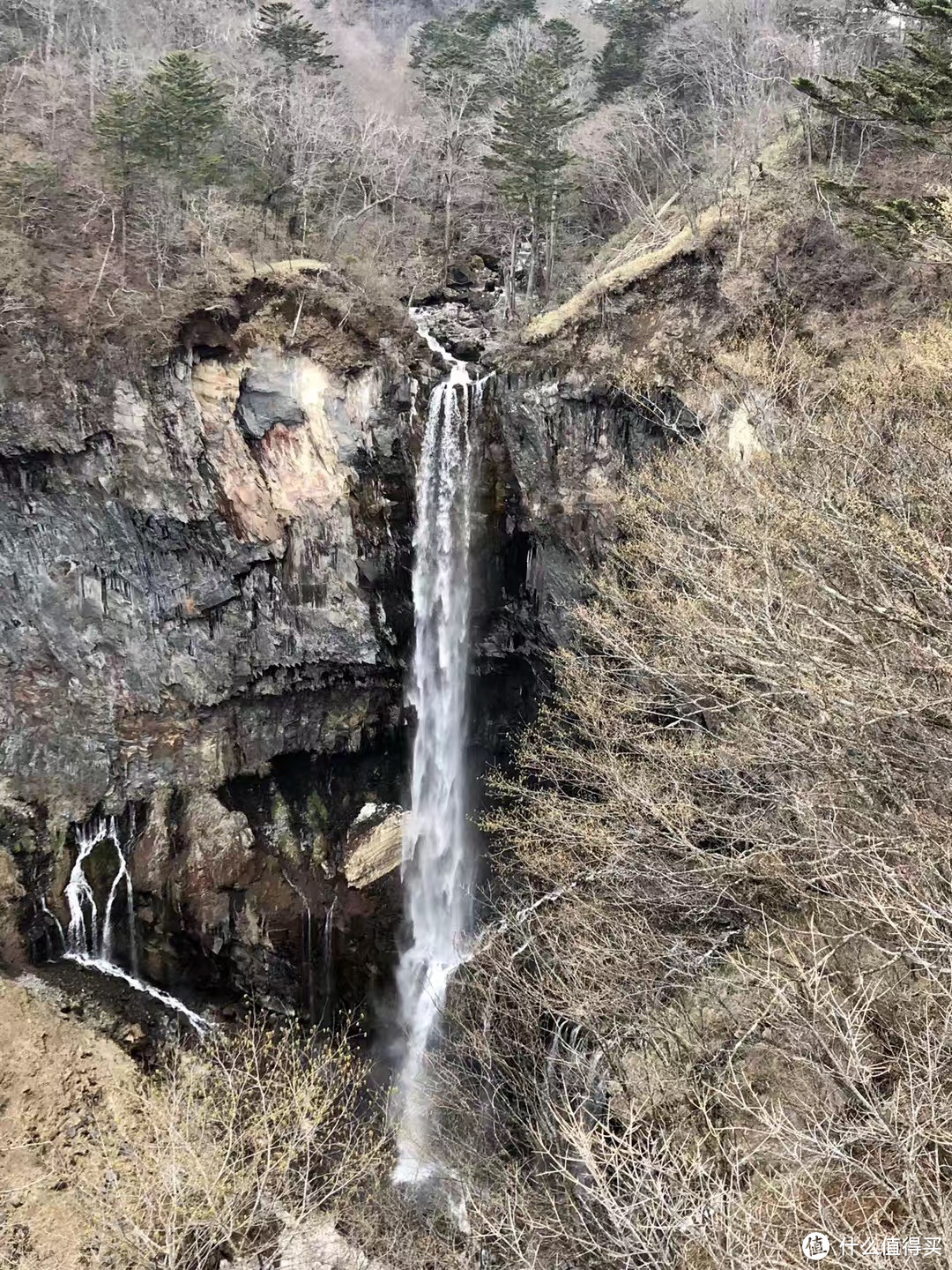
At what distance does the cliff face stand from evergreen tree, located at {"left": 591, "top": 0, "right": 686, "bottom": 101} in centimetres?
2020

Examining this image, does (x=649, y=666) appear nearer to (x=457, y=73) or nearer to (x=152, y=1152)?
(x=152, y=1152)

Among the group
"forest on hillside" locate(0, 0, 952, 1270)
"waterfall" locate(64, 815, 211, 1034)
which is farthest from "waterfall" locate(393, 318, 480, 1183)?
"waterfall" locate(64, 815, 211, 1034)

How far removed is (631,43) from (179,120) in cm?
2272

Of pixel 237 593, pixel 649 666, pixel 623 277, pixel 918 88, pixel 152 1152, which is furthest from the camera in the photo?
pixel 237 593

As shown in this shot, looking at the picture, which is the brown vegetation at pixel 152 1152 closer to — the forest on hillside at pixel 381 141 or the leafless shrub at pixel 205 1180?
the leafless shrub at pixel 205 1180

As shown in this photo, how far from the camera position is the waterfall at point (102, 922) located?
17.9 meters

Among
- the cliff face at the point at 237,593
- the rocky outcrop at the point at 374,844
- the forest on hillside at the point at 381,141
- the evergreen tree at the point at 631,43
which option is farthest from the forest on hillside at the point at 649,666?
the evergreen tree at the point at 631,43

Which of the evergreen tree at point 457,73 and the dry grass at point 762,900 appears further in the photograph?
the evergreen tree at point 457,73

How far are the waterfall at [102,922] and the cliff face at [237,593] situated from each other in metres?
0.28

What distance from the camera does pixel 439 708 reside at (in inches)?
842

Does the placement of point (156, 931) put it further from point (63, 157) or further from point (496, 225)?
point (496, 225)

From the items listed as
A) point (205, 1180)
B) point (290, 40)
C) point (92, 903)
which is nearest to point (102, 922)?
point (92, 903)

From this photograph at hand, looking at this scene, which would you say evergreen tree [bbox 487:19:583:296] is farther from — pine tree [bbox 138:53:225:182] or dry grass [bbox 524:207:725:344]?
pine tree [bbox 138:53:225:182]

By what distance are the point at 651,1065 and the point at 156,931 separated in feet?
50.0
